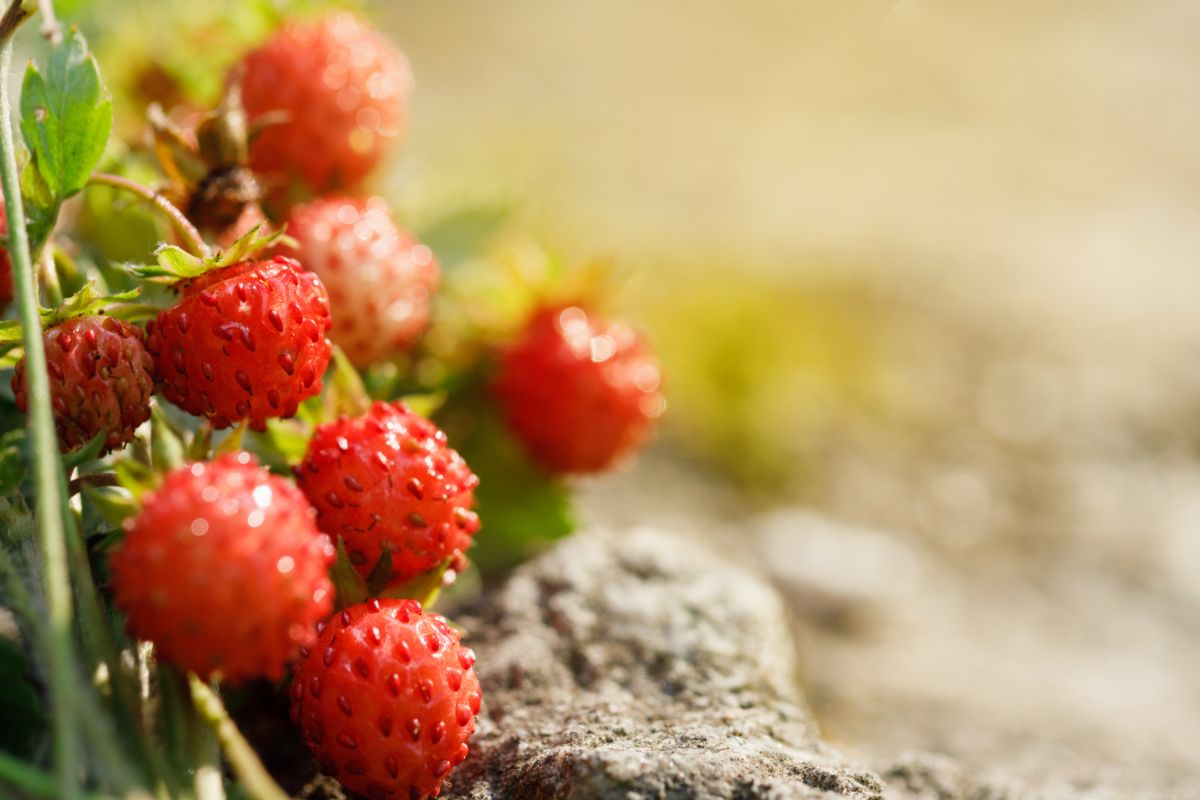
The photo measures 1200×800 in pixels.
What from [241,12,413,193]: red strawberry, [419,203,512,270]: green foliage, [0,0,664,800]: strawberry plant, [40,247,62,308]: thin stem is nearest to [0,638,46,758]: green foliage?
[0,0,664,800]: strawberry plant

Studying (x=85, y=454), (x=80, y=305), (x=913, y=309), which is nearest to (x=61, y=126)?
(x=80, y=305)

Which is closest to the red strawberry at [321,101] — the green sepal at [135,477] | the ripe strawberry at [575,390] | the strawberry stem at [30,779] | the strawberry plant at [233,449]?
the strawberry plant at [233,449]

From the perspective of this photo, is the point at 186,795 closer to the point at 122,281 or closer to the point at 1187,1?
the point at 122,281

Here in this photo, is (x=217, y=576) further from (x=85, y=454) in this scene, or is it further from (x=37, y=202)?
(x=37, y=202)

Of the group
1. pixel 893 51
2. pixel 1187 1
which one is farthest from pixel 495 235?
pixel 1187 1

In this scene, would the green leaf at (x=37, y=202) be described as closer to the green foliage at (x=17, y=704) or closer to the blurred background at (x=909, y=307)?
the green foliage at (x=17, y=704)

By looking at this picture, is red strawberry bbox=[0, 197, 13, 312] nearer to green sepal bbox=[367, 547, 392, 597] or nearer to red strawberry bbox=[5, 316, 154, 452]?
red strawberry bbox=[5, 316, 154, 452]
